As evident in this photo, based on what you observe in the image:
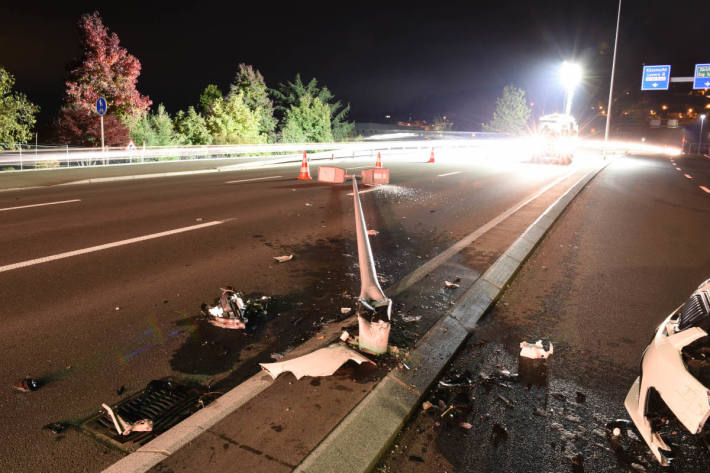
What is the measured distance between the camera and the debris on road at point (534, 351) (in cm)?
380

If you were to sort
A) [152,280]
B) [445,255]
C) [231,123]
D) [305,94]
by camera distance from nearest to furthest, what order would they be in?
[152,280] → [445,255] → [231,123] → [305,94]

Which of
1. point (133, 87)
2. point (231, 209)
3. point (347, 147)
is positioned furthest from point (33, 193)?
point (347, 147)

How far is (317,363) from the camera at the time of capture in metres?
3.37

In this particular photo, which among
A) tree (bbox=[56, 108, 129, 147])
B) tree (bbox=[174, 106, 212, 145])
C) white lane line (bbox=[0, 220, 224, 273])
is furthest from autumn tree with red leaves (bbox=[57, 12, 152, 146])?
white lane line (bbox=[0, 220, 224, 273])

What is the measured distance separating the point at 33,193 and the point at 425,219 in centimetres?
1010

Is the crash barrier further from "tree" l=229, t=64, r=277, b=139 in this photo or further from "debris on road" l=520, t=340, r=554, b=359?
"debris on road" l=520, t=340, r=554, b=359

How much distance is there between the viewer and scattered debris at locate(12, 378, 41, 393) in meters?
3.15

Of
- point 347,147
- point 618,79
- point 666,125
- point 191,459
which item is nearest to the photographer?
point 191,459

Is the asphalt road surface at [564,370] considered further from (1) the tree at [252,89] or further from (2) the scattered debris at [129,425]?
(1) the tree at [252,89]

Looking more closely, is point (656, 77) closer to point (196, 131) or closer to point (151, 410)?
point (196, 131)

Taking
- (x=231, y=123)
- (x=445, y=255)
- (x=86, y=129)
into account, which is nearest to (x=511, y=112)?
(x=231, y=123)

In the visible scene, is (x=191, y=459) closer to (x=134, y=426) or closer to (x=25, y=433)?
(x=134, y=426)

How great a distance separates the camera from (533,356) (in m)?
3.79

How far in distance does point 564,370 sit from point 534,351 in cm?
28
